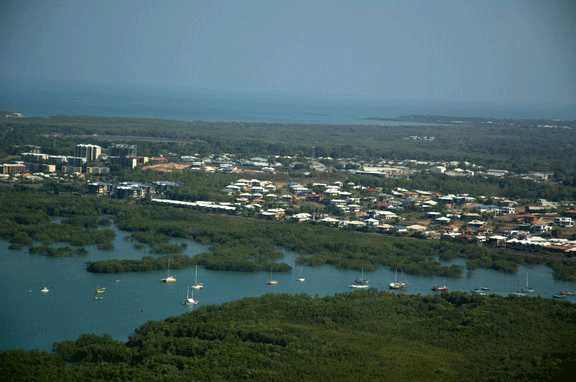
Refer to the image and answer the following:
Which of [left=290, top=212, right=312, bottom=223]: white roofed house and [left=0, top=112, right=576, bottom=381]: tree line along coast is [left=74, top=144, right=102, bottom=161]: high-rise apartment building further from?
[left=290, top=212, right=312, bottom=223]: white roofed house

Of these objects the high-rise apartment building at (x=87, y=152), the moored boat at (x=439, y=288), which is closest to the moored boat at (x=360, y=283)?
the moored boat at (x=439, y=288)

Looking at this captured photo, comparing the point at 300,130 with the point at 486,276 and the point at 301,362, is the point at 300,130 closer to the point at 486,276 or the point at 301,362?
the point at 486,276

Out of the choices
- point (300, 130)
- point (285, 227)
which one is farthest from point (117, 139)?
point (285, 227)

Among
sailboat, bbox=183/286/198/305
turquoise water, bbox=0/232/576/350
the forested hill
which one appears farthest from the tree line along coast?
sailboat, bbox=183/286/198/305

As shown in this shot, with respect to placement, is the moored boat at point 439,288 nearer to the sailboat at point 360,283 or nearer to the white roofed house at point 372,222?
the sailboat at point 360,283

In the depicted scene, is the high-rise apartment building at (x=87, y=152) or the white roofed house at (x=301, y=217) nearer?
the white roofed house at (x=301, y=217)

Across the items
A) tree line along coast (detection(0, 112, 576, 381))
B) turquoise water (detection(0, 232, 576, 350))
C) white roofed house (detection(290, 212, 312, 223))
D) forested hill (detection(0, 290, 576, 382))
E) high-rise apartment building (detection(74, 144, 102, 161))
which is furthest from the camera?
high-rise apartment building (detection(74, 144, 102, 161))

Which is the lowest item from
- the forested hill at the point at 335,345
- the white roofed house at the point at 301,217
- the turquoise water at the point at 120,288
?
the turquoise water at the point at 120,288
